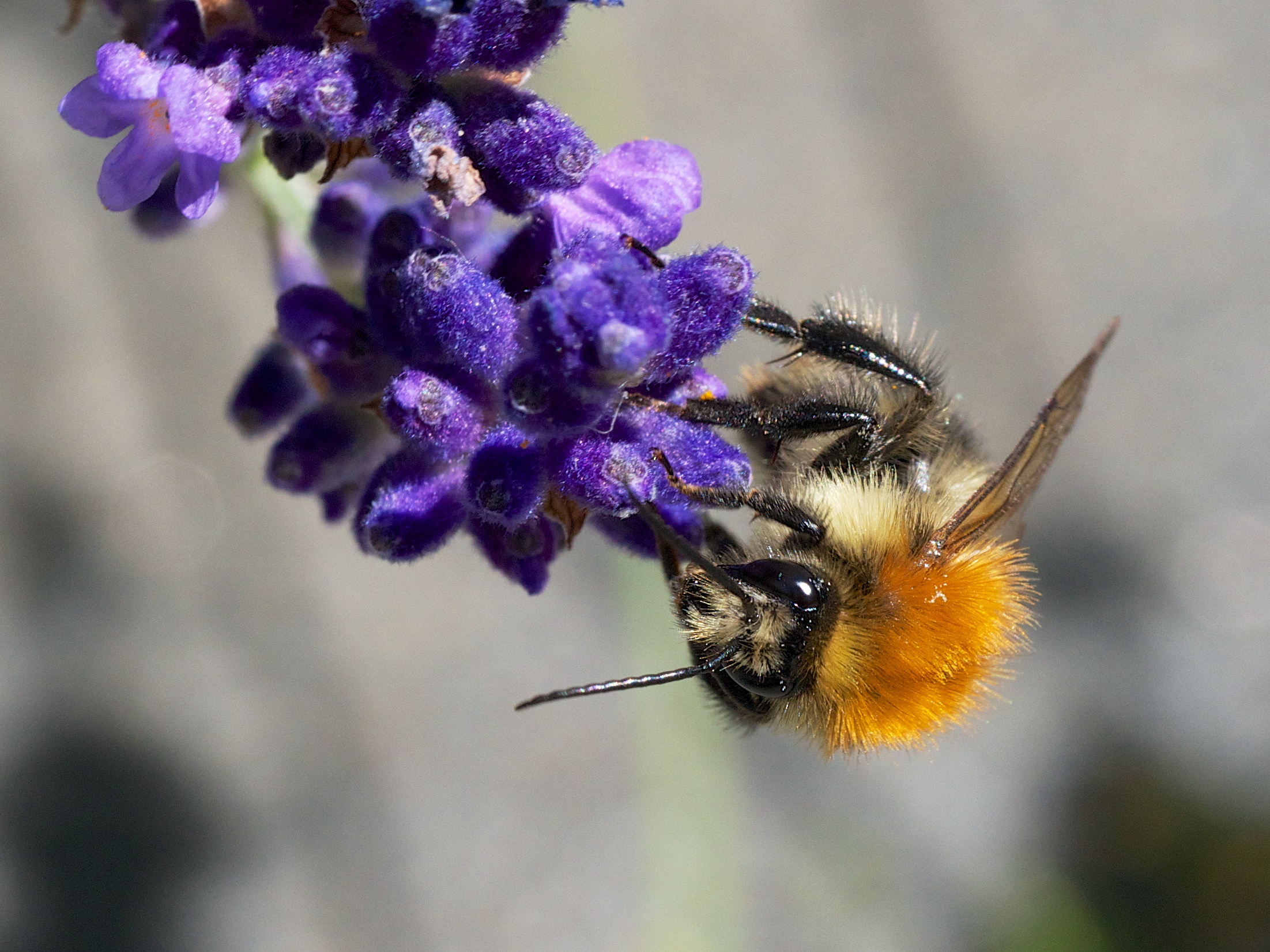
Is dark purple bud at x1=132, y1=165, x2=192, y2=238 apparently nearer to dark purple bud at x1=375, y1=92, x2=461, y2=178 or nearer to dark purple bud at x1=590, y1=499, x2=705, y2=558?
dark purple bud at x1=375, y1=92, x2=461, y2=178

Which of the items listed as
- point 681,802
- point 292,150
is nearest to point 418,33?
point 292,150

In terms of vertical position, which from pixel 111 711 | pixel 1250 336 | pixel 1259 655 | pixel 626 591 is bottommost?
pixel 111 711

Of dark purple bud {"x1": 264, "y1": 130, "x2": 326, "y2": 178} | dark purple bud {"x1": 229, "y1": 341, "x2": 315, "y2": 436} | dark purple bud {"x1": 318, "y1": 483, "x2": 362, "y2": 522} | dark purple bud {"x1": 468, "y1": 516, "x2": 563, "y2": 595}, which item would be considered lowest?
dark purple bud {"x1": 318, "y1": 483, "x2": 362, "y2": 522}

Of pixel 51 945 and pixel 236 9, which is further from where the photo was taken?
pixel 51 945

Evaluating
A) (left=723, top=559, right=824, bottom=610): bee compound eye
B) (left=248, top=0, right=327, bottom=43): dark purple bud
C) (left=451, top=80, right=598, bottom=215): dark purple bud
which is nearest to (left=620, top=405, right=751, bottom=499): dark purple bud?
(left=723, top=559, right=824, bottom=610): bee compound eye

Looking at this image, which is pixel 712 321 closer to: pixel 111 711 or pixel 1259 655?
pixel 111 711

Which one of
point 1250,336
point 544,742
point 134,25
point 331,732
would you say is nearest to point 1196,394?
point 1250,336
